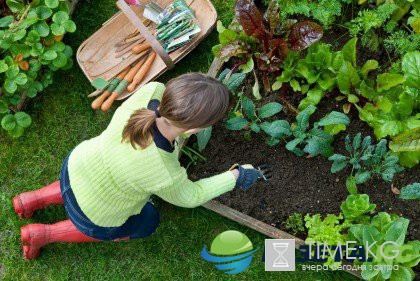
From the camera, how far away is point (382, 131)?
299 cm

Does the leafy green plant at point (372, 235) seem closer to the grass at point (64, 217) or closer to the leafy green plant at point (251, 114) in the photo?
the grass at point (64, 217)

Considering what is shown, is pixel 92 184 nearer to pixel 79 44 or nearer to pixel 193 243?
pixel 193 243

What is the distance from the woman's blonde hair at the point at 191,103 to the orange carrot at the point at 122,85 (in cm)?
111

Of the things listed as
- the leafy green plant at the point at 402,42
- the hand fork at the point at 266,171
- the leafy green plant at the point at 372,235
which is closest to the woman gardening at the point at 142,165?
the hand fork at the point at 266,171

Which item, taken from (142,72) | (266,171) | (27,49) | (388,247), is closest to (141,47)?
(142,72)

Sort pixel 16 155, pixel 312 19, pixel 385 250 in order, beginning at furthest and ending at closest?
1. pixel 16 155
2. pixel 312 19
3. pixel 385 250

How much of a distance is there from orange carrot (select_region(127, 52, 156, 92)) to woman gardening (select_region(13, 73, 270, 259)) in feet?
2.41

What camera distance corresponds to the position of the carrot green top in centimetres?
262

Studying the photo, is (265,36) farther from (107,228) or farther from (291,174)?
(107,228)

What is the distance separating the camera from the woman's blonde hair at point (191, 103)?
7.82 ft

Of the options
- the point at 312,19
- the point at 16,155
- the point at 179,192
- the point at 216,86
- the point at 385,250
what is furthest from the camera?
the point at 16,155

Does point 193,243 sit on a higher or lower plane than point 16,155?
lower

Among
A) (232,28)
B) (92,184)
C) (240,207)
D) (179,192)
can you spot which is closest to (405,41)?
(232,28)

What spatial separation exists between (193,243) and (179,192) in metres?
0.91
